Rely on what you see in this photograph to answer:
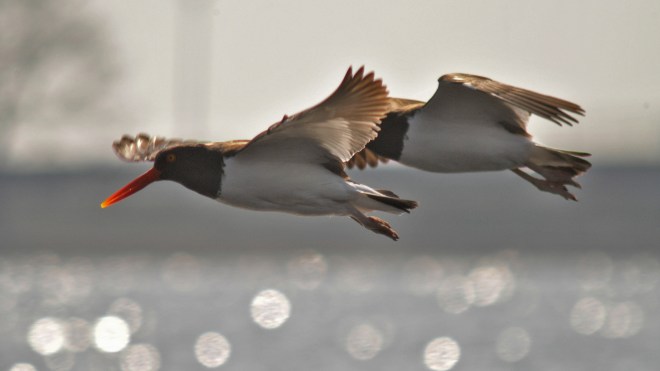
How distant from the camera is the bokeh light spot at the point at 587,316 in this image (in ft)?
97.0

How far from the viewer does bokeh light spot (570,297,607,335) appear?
97.0 ft

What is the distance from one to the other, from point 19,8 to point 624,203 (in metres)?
23.8

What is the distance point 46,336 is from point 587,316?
11.2 m

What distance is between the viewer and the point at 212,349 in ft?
83.6

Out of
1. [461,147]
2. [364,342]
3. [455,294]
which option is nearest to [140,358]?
[364,342]

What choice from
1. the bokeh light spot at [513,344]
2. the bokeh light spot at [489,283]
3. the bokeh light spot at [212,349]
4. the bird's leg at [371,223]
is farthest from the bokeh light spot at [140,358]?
the bird's leg at [371,223]

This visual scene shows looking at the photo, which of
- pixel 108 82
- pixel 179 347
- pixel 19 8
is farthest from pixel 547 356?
pixel 19 8

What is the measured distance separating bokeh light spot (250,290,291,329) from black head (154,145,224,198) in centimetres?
1653

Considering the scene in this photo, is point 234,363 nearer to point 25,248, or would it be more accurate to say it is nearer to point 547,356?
point 547,356

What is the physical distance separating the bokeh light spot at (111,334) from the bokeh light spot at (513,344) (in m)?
6.72

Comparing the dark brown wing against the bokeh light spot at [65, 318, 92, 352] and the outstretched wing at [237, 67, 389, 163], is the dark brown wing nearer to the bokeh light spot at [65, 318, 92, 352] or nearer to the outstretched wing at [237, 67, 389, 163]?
the outstretched wing at [237, 67, 389, 163]

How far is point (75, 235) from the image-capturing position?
40625 millimetres

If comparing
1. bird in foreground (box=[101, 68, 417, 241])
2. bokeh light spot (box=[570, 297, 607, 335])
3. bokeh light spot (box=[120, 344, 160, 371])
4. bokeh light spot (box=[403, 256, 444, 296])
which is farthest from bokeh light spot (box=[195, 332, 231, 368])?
bird in foreground (box=[101, 68, 417, 241])

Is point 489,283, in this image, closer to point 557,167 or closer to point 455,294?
point 455,294
